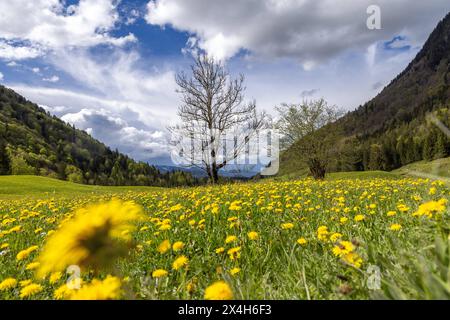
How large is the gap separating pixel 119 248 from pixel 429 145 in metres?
129

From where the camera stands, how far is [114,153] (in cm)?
19138

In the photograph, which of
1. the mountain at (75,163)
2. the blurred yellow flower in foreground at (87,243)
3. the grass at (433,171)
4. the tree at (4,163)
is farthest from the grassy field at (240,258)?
the mountain at (75,163)

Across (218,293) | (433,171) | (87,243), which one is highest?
(433,171)

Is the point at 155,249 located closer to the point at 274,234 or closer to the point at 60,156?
the point at 274,234

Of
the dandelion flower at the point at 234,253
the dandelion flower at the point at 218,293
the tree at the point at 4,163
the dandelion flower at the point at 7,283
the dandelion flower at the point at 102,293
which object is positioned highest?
the tree at the point at 4,163

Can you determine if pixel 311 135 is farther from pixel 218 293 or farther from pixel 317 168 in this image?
pixel 218 293

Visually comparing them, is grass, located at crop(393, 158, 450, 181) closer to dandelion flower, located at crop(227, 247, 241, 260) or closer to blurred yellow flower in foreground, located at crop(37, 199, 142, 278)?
dandelion flower, located at crop(227, 247, 241, 260)

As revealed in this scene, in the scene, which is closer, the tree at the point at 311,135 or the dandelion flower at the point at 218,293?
the dandelion flower at the point at 218,293

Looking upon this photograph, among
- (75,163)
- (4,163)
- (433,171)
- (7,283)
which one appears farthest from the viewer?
(75,163)

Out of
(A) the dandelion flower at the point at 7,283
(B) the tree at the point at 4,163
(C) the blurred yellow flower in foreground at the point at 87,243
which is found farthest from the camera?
(B) the tree at the point at 4,163

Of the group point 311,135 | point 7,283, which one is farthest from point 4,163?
point 7,283

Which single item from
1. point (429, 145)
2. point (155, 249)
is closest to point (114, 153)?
point (429, 145)

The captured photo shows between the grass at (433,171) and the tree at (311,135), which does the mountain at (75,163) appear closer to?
the tree at (311,135)

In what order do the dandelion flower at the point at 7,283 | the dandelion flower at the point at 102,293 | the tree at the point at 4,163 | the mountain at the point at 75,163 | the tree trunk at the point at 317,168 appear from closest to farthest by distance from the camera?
the dandelion flower at the point at 102,293
the dandelion flower at the point at 7,283
the tree trunk at the point at 317,168
the tree at the point at 4,163
the mountain at the point at 75,163
